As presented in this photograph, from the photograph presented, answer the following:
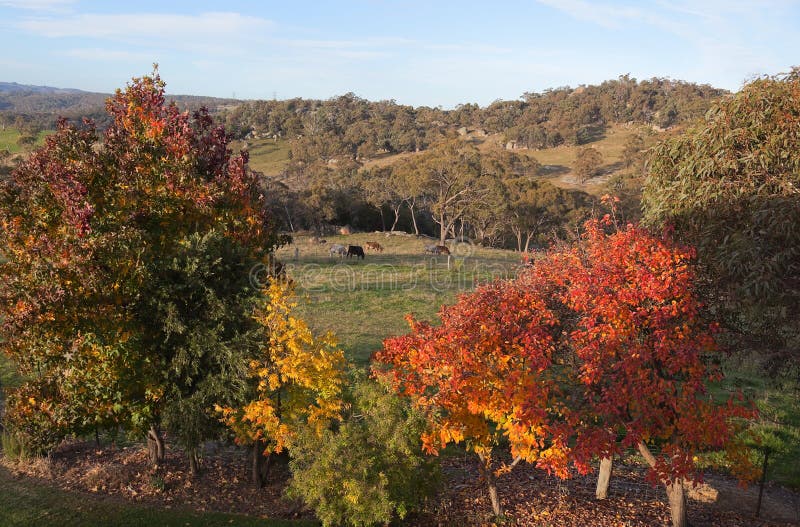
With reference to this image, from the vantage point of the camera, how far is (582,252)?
12.8 m

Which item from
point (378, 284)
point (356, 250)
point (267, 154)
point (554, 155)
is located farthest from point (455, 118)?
point (378, 284)

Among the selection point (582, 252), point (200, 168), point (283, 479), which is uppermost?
point (200, 168)

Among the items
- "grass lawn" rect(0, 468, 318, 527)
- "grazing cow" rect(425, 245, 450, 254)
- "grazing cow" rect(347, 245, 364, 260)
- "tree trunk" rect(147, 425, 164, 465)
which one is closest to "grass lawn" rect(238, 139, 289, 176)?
"grazing cow" rect(425, 245, 450, 254)

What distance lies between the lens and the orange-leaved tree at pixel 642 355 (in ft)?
32.4

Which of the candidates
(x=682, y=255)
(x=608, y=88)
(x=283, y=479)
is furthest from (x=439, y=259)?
(x=608, y=88)

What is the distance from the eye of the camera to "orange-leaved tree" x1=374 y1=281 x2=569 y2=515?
9.80 m

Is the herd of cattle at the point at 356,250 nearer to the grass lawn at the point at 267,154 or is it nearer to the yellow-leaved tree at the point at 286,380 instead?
the yellow-leaved tree at the point at 286,380

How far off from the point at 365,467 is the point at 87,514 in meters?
6.47

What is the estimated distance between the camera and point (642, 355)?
396 inches

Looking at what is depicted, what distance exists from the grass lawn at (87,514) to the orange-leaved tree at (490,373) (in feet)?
14.7

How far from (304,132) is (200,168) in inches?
5119

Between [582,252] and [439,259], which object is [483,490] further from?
[439,259]

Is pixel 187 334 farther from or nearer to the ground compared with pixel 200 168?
nearer to the ground

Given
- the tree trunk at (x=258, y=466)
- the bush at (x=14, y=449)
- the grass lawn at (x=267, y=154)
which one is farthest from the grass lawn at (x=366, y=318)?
the grass lawn at (x=267, y=154)
